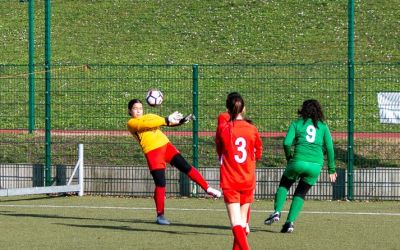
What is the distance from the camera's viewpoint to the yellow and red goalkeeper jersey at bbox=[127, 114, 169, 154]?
13992 millimetres

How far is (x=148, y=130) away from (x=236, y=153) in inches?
157

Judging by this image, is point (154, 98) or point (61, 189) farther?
point (61, 189)

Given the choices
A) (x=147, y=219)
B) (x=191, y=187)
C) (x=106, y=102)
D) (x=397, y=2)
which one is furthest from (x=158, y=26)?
(x=147, y=219)

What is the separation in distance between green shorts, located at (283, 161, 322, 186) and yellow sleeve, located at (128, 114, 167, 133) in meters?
1.92

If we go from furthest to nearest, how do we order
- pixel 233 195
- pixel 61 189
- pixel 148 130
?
1. pixel 61 189
2. pixel 148 130
3. pixel 233 195

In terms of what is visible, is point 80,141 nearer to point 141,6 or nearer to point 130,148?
point 130,148

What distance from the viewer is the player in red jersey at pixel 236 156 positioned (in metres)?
10.3

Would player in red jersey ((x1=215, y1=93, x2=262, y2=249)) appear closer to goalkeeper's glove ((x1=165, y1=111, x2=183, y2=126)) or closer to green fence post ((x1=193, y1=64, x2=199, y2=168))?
goalkeeper's glove ((x1=165, y1=111, x2=183, y2=126))

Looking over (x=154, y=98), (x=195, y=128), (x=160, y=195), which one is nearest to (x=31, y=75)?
(x=195, y=128)

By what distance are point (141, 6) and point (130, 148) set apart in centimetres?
1422

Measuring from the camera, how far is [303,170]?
12922 millimetres

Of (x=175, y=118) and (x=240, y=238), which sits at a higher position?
(x=175, y=118)

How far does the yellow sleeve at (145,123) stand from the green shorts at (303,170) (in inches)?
75.6

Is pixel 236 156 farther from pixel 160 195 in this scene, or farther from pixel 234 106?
pixel 160 195
